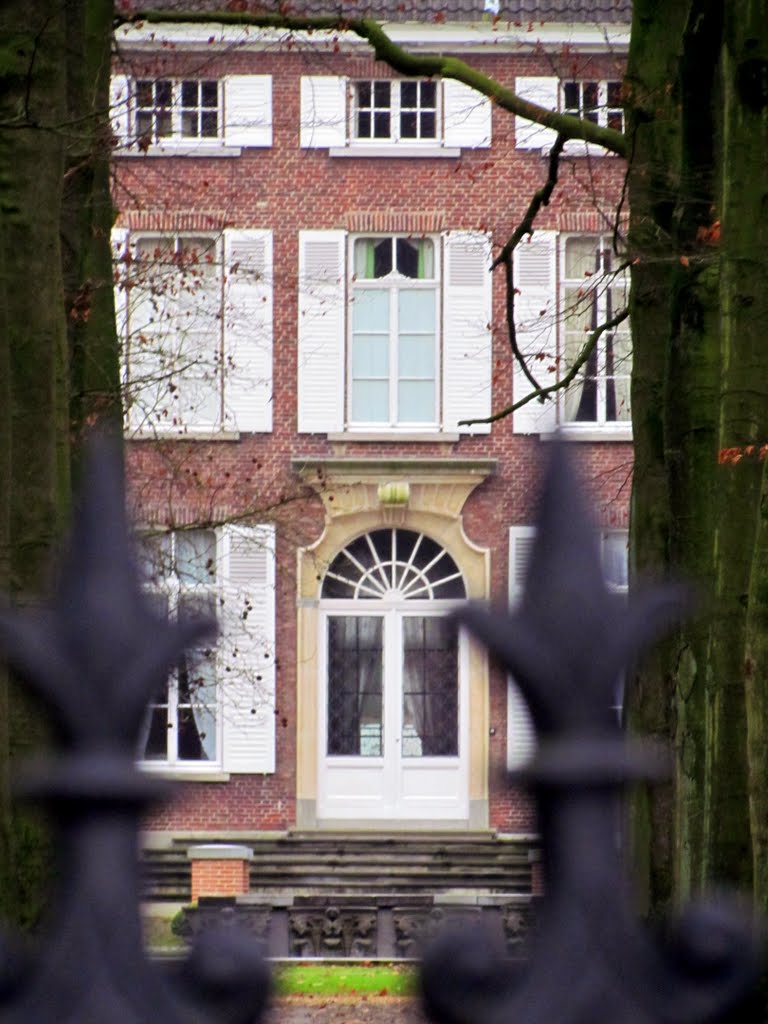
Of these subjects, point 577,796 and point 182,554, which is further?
point 182,554

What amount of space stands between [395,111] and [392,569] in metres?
5.94

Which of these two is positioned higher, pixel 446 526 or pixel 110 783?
pixel 446 526

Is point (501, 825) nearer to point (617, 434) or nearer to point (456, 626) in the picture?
point (617, 434)

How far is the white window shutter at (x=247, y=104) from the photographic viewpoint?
2666cm

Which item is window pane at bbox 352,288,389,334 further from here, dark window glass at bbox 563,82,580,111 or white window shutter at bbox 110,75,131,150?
white window shutter at bbox 110,75,131,150

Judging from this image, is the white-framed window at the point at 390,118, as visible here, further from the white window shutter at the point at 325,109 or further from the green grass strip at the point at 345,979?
the green grass strip at the point at 345,979

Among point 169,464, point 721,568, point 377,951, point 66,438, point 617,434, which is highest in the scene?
point 617,434

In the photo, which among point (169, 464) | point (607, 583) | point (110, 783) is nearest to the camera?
point (110, 783)

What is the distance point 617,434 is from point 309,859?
6.56 meters

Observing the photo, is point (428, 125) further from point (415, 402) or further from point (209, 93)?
point (415, 402)

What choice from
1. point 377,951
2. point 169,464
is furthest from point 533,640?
point 377,951

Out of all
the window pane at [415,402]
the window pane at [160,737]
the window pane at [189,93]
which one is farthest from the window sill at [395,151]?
the window pane at [160,737]

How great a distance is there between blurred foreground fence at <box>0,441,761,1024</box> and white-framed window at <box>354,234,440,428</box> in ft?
82.1

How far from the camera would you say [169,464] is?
16234 millimetres
